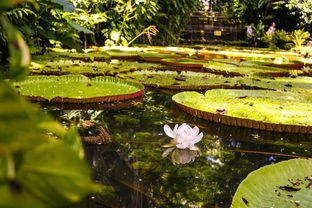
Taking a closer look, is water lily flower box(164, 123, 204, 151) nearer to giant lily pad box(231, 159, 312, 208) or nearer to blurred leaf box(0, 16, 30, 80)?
giant lily pad box(231, 159, 312, 208)

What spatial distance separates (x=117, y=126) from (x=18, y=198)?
1426 mm

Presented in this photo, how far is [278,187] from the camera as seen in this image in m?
0.96

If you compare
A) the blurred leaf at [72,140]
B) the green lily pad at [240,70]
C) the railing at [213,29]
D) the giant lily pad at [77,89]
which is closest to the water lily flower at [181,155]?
the giant lily pad at [77,89]

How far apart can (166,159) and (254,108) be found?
3.30 ft

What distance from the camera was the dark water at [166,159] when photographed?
0.89 metres

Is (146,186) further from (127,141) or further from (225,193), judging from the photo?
(127,141)

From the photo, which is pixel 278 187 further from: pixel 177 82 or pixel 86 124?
pixel 177 82

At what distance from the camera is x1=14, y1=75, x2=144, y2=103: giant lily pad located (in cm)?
194

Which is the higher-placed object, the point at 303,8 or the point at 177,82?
the point at 303,8

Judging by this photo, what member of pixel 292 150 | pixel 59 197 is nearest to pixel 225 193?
pixel 292 150

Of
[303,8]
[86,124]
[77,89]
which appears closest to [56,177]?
[86,124]

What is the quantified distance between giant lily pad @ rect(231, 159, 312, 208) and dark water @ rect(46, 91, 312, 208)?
6 centimetres

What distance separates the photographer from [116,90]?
2.29 metres

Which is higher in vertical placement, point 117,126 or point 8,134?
point 8,134
